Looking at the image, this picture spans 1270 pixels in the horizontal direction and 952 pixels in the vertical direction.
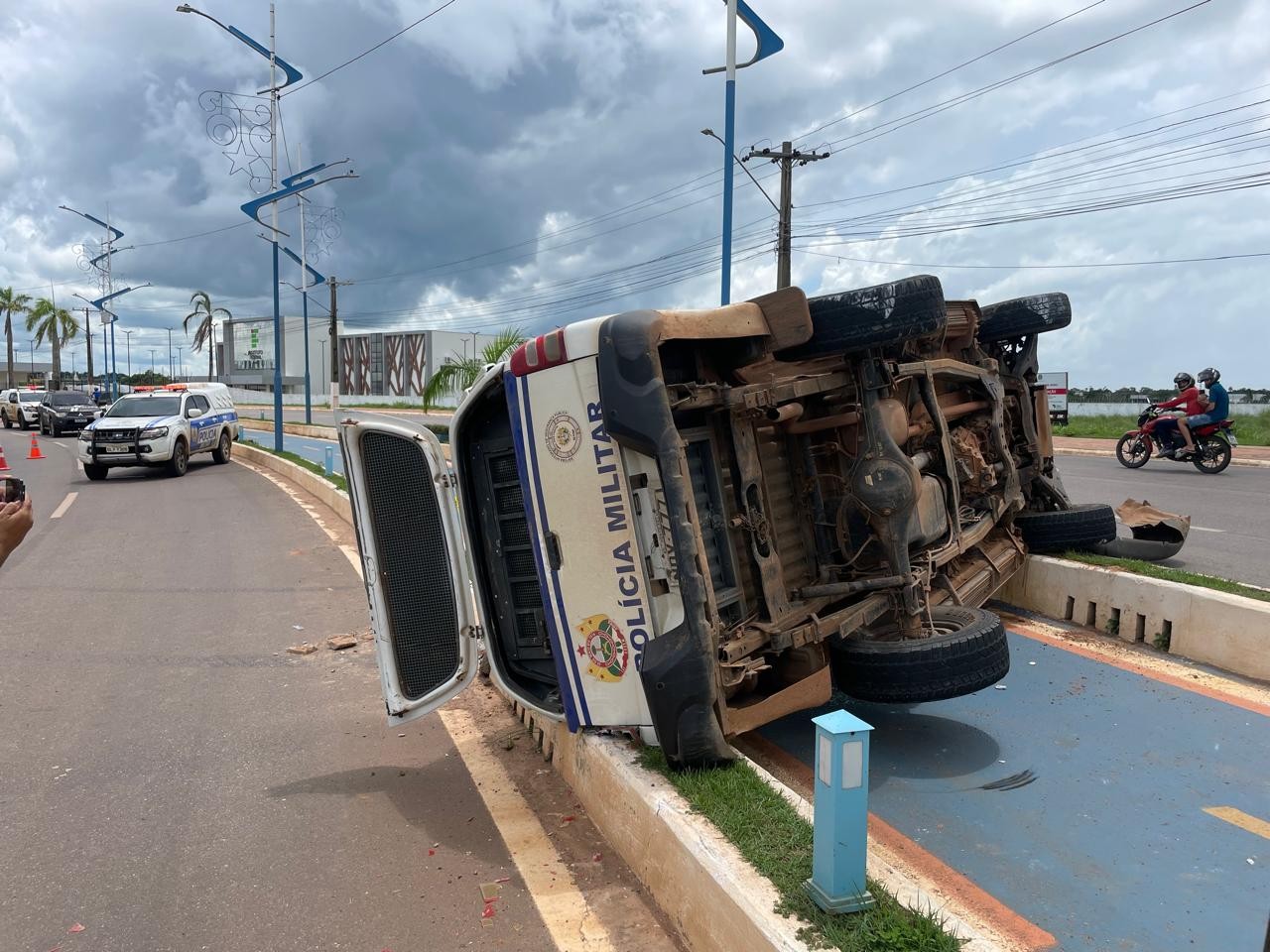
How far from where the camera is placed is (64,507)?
14.5 m

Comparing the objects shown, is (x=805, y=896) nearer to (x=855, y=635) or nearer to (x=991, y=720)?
(x=855, y=635)

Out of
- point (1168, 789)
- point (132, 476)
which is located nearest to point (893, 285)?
point (1168, 789)

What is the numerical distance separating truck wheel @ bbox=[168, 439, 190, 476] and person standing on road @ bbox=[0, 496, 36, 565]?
1692 cm

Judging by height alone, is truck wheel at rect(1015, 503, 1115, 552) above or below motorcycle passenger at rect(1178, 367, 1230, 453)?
below

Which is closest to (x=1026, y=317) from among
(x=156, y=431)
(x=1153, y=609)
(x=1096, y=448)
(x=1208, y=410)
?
(x=1153, y=609)

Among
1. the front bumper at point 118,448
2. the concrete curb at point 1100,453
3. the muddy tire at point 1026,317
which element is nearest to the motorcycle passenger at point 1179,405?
the concrete curb at point 1100,453

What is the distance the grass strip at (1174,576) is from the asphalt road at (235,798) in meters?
4.40

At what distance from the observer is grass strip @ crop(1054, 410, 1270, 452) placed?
24.3 m

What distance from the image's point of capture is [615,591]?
3.81 meters

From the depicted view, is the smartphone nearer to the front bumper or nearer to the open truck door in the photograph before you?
the open truck door

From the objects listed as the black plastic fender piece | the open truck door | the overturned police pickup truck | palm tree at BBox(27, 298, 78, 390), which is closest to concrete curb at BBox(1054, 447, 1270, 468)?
the overturned police pickup truck

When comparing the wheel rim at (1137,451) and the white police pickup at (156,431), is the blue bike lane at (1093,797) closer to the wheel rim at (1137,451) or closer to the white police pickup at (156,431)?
the wheel rim at (1137,451)

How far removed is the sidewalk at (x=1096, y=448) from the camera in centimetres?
1974

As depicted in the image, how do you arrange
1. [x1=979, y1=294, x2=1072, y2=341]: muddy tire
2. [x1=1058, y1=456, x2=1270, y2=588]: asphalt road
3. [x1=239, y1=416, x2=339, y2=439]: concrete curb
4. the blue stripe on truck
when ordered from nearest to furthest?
the blue stripe on truck → [x1=979, y1=294, x2=1072, y2=341]: muddy tire → [x1=1058, y1=456, x2=1270, y2=588]: asphalt road → [x1=239, y1=416, x2=339, y2=439]: concrete curb
